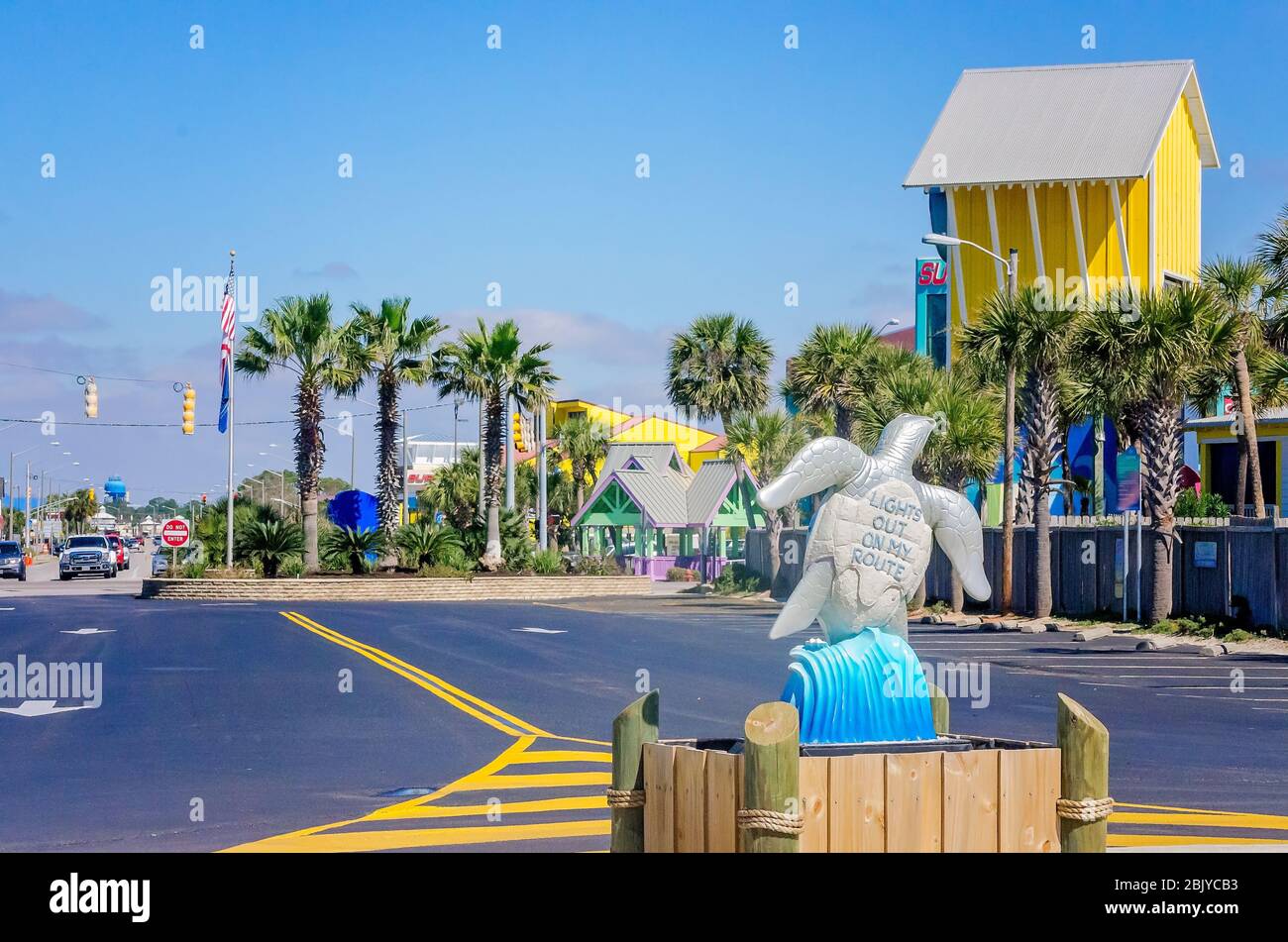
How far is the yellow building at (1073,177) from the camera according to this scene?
5691 centimetres

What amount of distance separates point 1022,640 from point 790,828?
969 inches

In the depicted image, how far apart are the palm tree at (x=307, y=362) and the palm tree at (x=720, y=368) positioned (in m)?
14.2

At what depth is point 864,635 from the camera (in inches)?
291

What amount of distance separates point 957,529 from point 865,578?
728 mm

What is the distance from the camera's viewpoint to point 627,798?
7.04 m

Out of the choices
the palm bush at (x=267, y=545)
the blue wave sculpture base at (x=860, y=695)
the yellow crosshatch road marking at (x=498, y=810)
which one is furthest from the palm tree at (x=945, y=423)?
the blue wave sculpture base at (x=860, y=695)

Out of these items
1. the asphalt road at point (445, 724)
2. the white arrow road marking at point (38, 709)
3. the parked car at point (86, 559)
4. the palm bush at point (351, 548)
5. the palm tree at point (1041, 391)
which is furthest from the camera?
the parked car at point (86, 559)

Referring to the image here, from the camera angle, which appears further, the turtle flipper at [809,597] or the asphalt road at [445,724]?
the asphalt road at [445,724]

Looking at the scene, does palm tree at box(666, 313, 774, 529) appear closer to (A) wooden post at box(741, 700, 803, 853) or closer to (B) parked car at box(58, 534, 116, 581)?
(B) parked car at box(58, 534, 116, 581)

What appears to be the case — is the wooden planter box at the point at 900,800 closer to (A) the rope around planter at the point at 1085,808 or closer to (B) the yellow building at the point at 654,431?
(A) the rope around planter at the point at 1085,808

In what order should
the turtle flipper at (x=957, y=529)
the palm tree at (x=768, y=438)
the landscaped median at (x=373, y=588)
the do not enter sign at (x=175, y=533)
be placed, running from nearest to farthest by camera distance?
the turtle flipper at (x=957, y=529) → the landscaped median at (x=373, y=588) → the do not enter sign at (x=175, y=533) → the palm tree at (x=768, y=438)

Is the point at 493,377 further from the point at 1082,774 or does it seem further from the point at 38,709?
the point at 1082,774

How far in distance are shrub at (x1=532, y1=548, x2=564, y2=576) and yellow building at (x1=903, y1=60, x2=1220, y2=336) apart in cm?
1754

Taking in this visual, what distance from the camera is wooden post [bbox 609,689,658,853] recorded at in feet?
23.1
